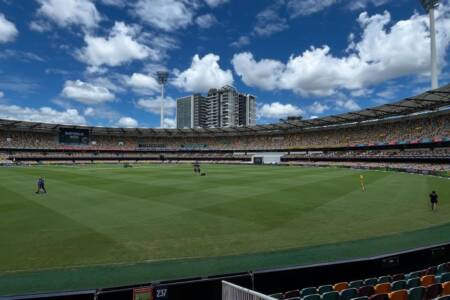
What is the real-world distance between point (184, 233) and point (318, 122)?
70.4m

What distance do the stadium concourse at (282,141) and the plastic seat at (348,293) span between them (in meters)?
48.5

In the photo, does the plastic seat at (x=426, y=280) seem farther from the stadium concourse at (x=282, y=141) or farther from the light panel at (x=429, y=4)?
the light panel at (x=429, y=4)

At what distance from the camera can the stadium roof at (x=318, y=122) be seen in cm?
5018

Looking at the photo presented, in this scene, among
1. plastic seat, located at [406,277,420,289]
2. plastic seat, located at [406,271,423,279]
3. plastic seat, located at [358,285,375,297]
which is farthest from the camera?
plastic seat, located at [406,271,423,279]

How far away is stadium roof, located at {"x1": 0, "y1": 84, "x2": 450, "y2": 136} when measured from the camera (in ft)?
165

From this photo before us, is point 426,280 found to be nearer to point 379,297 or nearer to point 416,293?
point 416,293

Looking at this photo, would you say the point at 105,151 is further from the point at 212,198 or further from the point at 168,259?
the point at 168,259

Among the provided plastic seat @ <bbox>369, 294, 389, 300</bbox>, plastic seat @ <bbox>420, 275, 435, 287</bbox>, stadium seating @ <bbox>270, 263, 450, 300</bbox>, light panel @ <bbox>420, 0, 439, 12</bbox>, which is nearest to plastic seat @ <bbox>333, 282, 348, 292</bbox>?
stadium seating @ <bbox>270, 263, 450, 300</bbox>

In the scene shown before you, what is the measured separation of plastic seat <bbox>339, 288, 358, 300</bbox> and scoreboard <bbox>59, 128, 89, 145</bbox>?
9484 centimetres

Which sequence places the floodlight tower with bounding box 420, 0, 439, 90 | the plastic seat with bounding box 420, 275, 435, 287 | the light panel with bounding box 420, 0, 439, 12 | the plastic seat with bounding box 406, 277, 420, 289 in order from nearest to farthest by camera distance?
the plastic seat with bounding box 406, 277, 420, 289 → the plastic seat with bounding box 420, 275, 435, 287 → the light panel with bounding box 420, 0, 439, 12 → the floodlight tower with bounding box 420, 0, 439, 90

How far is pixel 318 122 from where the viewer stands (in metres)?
77.6

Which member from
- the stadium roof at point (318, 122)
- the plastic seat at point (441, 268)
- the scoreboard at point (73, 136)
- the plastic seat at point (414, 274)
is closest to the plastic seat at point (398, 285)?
the plastic seat at point (414, 274)

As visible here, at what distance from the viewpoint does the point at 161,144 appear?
10731 centimetres

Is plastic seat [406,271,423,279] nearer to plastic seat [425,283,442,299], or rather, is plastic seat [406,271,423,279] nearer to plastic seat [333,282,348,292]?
plastic seat [425,283,442,299]
